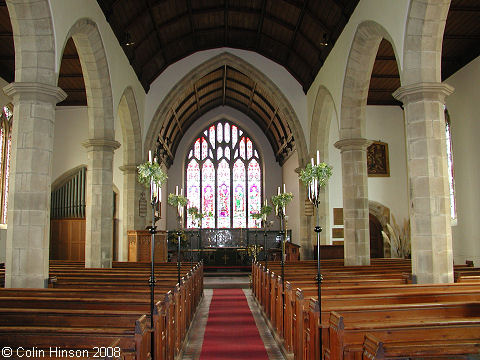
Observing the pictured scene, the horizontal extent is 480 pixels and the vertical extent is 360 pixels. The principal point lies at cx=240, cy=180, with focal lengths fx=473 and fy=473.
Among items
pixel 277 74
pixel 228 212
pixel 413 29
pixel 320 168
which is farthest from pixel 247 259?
pixel 320 168

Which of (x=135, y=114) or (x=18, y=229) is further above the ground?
(x=135, y=114)

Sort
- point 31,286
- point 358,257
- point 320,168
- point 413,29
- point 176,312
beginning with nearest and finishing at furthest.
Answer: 1. point 320,168
2. point 176,312
3. point 31,286
4. point 413,29
5. point 358,257

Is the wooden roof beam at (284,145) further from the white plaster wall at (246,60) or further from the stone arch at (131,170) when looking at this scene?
the stone arch at (131,170)

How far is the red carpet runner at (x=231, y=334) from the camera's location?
5250 mm

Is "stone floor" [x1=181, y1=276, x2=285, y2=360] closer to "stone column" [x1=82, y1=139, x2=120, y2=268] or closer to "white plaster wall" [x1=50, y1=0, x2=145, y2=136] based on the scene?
"stone column" [x1=82, y1=139, x2=120, y2=268]

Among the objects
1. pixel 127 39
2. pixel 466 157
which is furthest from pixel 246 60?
pixel 466 157

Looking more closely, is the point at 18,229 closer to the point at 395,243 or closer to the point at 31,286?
the point at 31,286

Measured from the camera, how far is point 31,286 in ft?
19.5

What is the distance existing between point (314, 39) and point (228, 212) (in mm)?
11231

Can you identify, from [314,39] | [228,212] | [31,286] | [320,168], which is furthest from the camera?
[228,212]

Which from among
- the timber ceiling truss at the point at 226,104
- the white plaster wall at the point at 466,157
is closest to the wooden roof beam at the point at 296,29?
the timber ceiling truss at the point at 226,104

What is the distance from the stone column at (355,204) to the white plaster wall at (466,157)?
10.1 feet

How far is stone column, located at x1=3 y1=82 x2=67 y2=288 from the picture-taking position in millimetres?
5973

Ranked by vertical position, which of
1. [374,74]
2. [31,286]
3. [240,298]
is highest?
[374,74]
